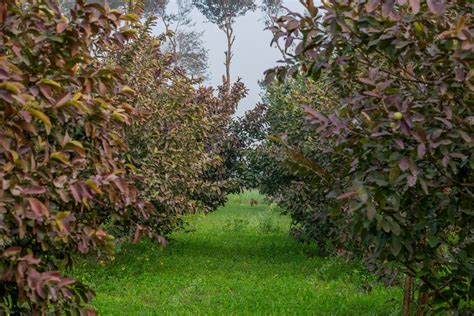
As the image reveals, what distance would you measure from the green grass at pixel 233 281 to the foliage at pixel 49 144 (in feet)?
4.66

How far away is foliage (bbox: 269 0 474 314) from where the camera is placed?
3223 millimetres

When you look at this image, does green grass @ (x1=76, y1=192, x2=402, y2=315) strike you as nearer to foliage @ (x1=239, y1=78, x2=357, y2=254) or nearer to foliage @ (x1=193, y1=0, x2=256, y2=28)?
foliage @ (x1=239, y1=78, x2=357, y2=254)

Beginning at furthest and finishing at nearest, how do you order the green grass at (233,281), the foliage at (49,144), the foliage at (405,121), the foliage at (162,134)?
the foliage at (162,134) < the green grass at (233,281) < the foliage at (405,121) < the foliage at (49,144)

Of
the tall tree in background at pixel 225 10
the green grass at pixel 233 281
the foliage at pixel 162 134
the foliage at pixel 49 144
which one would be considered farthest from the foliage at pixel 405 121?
the tall tree in background at pixel 225 10

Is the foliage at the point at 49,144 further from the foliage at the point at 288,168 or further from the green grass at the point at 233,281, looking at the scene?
A: the foliage at the point at 288,168

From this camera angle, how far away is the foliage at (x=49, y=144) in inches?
121

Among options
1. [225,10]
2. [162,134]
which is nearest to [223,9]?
[225,10]

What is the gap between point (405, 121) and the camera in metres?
3.16

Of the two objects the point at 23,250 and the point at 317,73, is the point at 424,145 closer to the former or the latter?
the point at 317,73

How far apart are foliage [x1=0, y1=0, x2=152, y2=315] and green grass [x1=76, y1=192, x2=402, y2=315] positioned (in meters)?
1.42

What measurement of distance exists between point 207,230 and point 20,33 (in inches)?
581

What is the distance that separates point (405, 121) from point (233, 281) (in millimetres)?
7403

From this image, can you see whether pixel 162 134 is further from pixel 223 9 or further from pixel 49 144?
pixel 223 9

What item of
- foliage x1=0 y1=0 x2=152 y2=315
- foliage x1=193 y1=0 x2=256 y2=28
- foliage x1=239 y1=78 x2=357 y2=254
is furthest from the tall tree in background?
foliage x1=0 y1=0 x2=152 y2=315
